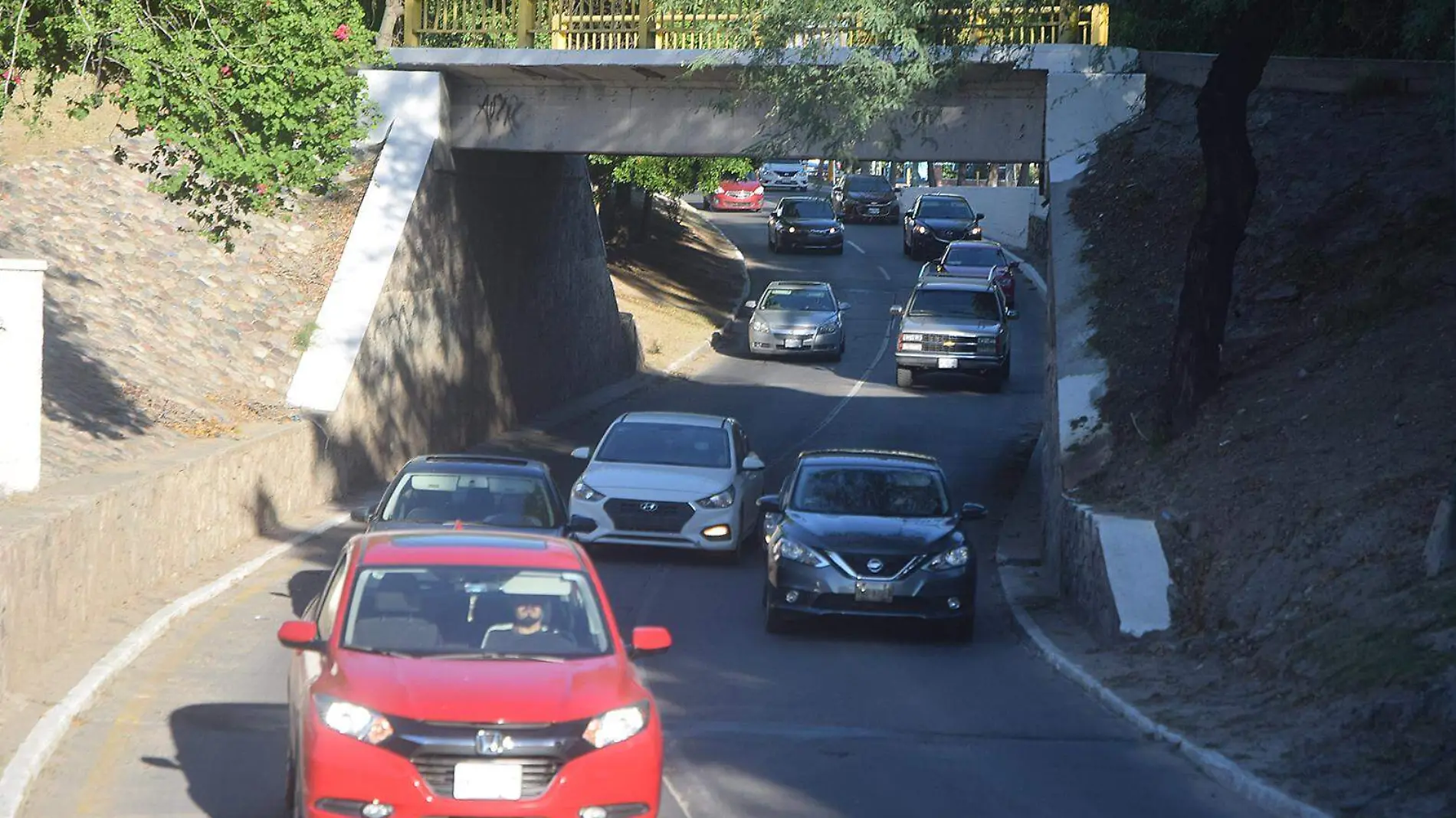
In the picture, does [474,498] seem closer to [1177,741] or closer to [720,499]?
[720,499]

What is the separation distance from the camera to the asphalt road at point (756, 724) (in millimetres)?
9430

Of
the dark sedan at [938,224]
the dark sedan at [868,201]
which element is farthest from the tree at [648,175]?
the dark sedan at [868,201]

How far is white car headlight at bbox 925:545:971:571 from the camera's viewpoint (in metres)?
14.7

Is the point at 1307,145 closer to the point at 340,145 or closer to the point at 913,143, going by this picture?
the point at 913,143

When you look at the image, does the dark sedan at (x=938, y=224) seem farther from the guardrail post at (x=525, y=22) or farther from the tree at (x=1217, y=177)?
the tree at (x=1217, y=177)

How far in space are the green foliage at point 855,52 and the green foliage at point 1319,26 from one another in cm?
150

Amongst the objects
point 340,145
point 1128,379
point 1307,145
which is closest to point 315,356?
point 340,145

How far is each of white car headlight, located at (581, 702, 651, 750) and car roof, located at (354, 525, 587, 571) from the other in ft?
3.47

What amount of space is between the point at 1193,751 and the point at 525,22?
17.7 m

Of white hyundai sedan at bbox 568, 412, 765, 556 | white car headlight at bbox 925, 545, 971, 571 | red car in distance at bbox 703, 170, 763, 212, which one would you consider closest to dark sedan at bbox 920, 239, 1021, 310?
white hyundai sedan at bbox 568, 412, 765, 556

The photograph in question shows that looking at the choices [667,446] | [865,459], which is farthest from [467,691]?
[667,446]

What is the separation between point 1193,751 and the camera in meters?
10.6

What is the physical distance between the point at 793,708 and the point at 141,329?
40.5ft

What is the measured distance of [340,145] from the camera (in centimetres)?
1439
